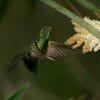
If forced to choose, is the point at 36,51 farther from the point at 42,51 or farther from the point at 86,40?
the point at 86,40

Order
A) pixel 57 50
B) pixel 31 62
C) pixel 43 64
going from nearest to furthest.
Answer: pixel 57 50 → pixel 31 62 → pixel 43 64

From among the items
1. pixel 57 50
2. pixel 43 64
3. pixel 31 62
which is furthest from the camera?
pixel 43 64

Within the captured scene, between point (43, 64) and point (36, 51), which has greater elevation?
point (36, 51)

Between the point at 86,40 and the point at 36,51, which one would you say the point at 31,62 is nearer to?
the point at 36,51

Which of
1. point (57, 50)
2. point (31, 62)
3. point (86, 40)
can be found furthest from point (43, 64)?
point (86, 40)

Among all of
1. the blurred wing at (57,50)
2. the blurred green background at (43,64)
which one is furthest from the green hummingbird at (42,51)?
the blurred green background at (43,64)

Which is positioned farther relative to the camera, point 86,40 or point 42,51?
point 42,51

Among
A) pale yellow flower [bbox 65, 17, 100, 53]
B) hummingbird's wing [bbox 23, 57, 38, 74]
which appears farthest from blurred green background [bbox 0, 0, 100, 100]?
pale yellow flower [bbox 65, 17, 100, 53]

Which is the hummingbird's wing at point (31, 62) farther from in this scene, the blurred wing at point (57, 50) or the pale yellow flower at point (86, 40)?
the pale yellow flower at point (86, 40)
